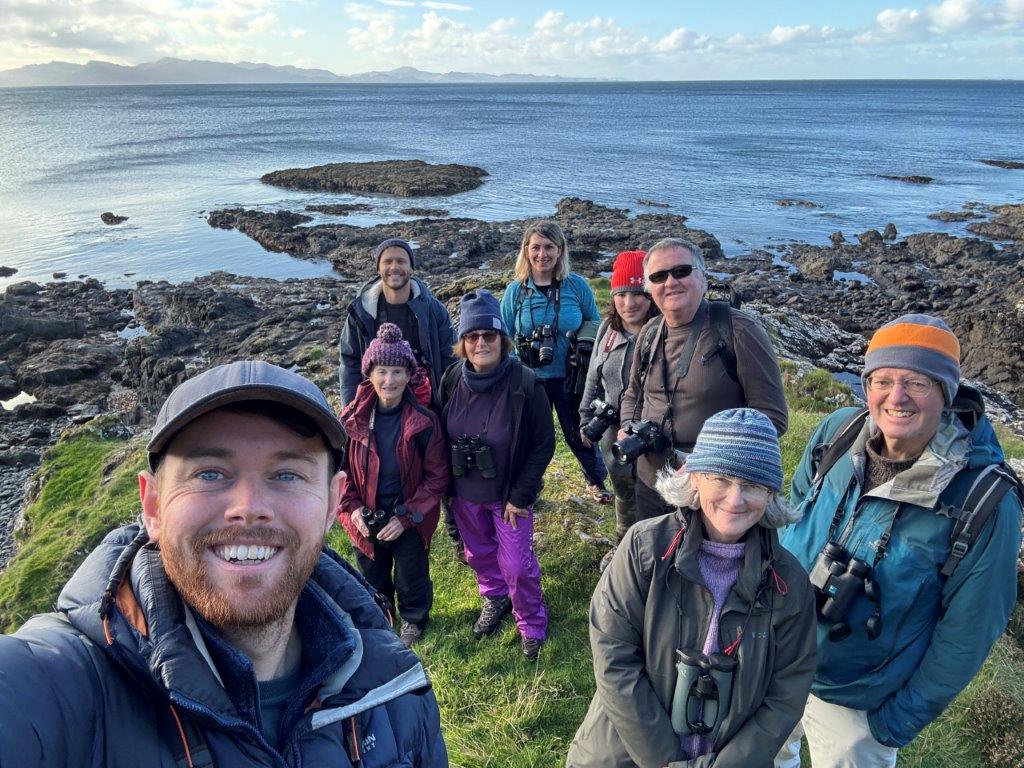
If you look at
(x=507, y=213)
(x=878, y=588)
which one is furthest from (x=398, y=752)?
(x=507, y=213)

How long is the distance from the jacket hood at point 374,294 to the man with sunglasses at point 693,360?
292 cm

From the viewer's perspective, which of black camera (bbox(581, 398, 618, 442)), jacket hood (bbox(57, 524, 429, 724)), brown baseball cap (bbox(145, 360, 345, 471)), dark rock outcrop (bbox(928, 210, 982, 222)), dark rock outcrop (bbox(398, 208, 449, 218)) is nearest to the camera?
jacket hood (bbox(57, 524, 429, 724))

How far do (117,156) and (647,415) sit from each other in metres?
73.7

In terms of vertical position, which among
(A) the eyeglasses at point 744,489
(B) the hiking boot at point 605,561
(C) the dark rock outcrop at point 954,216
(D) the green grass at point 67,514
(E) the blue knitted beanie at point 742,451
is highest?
(E) the blue knitted beanie at point 742,451

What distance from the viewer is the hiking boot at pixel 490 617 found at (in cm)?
525

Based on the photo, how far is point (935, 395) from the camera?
2.93 metres

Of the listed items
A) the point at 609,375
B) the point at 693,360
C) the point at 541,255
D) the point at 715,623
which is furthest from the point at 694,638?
the point at 541,255

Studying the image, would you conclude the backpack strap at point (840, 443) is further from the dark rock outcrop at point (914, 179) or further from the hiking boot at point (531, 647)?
the dark rock outcrop at point (914, 179)

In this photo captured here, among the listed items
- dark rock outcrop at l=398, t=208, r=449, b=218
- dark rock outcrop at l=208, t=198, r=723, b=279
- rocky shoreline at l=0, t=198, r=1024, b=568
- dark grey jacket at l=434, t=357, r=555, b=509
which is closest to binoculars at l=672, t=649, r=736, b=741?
dark grey jacket at l=434, t=357, r=555, b=509

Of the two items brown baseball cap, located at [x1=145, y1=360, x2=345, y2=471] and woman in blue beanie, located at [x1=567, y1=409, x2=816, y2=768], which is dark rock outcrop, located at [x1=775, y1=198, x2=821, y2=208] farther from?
brown baseball cap, located at [x1=145, y1=360, x2=345, y2=471]

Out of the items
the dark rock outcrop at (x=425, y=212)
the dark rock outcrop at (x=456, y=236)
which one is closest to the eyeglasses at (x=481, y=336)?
the dark rock outcrop at (x=456, y=236)

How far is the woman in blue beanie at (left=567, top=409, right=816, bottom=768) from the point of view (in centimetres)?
277

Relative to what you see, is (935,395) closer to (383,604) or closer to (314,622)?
(383,604)

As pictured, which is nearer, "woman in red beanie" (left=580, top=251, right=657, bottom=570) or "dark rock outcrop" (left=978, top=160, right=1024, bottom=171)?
"woman in red beanie" (left=580, top=251, right=657, bottom=570)
